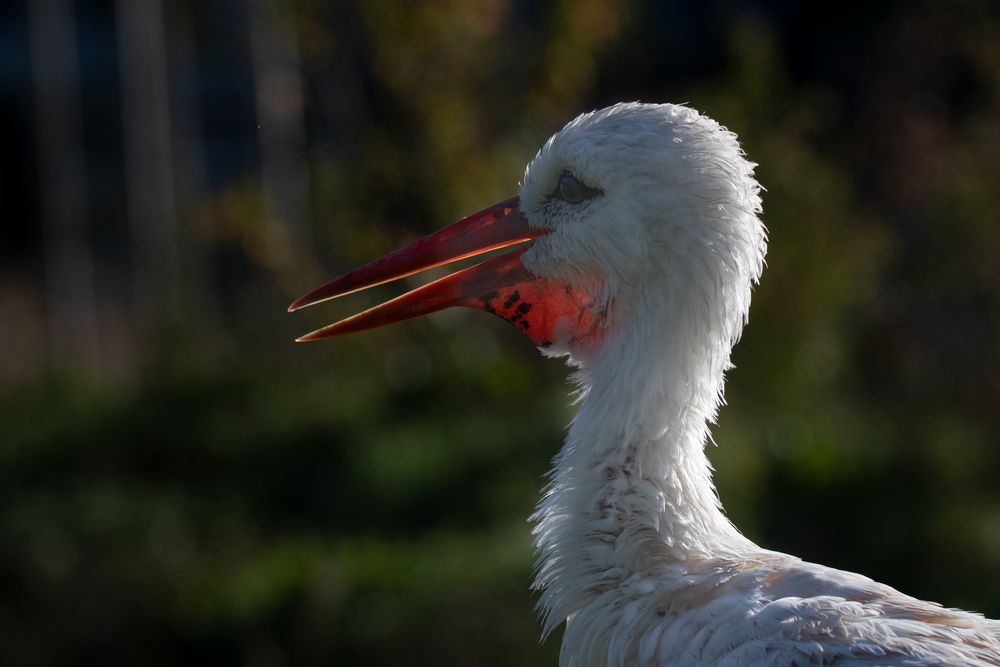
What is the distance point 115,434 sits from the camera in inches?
311

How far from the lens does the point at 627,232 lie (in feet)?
8.28

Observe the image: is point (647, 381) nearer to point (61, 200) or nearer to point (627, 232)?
point (627, 232)

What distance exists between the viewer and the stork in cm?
241

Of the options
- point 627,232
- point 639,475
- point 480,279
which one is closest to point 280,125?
point 480,279

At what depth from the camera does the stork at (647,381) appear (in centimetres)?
241

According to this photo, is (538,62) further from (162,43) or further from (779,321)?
(162,43)

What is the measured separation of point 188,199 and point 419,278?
386cm

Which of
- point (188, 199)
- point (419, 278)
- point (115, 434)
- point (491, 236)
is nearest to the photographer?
point (491, 236)

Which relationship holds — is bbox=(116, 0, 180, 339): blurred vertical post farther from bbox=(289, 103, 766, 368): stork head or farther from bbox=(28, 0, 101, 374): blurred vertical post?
bbox=(289, 103, 766, 368): stork head

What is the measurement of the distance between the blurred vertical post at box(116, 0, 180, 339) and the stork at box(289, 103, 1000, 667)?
7.75m

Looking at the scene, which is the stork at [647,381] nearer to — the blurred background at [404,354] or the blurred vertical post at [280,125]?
the blurred background at [404,354]

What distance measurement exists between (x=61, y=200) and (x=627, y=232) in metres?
9.48

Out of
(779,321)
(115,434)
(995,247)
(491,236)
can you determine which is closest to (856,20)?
(995,247)

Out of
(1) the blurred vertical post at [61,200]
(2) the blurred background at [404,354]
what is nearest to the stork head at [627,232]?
(2) the blurred background at [404,354]
